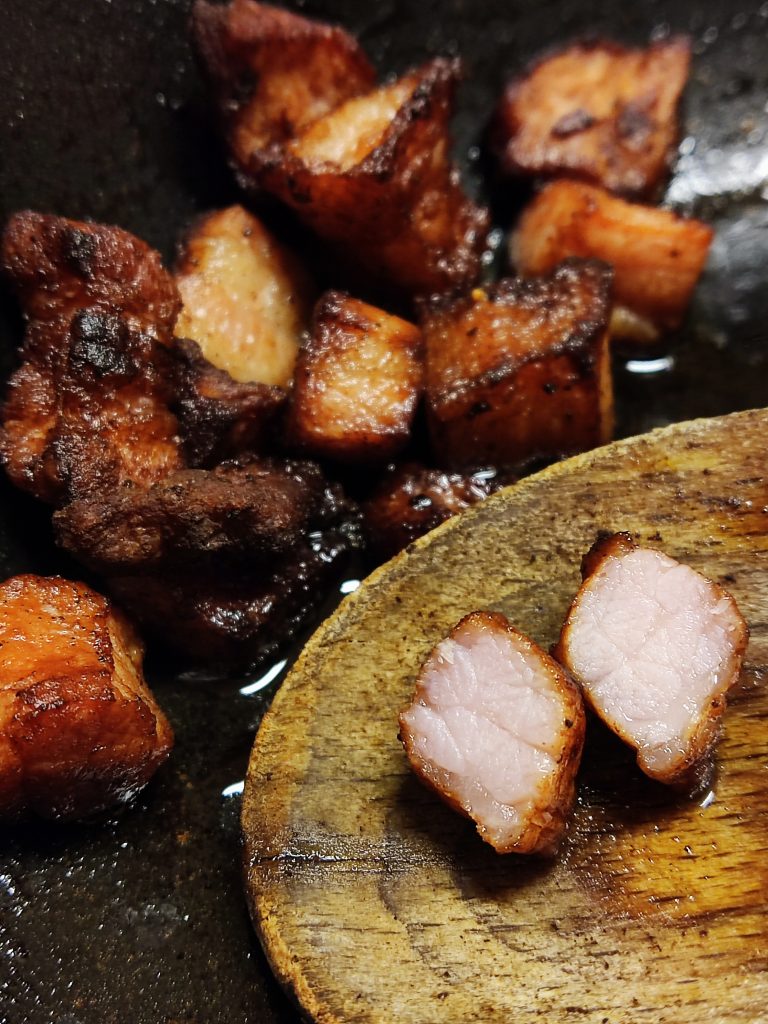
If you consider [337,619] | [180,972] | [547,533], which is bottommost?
[180,972]

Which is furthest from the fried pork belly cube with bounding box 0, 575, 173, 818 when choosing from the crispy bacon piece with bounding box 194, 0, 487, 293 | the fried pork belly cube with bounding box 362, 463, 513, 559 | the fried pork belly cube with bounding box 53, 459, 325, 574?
the crispy bacon piece with bounding box 194, 0, 487, 293

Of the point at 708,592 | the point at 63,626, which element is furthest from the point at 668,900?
the point at 63,626

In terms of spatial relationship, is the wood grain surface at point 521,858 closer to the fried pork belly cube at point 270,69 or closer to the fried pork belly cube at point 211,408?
the fried pork belly cube at point 211,408

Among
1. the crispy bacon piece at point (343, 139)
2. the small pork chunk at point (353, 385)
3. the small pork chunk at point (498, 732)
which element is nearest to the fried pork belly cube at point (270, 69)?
the crispy bacon piece at point (343, 139)

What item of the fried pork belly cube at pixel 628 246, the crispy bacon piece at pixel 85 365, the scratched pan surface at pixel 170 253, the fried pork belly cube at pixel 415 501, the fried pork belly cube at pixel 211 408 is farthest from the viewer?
the fried pork belly cube at pixel 628 246

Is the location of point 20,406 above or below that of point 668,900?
above

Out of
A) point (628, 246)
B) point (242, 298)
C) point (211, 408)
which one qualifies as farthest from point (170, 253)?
point (628, 246)

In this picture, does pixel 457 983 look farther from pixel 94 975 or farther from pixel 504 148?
pixel 504 148
